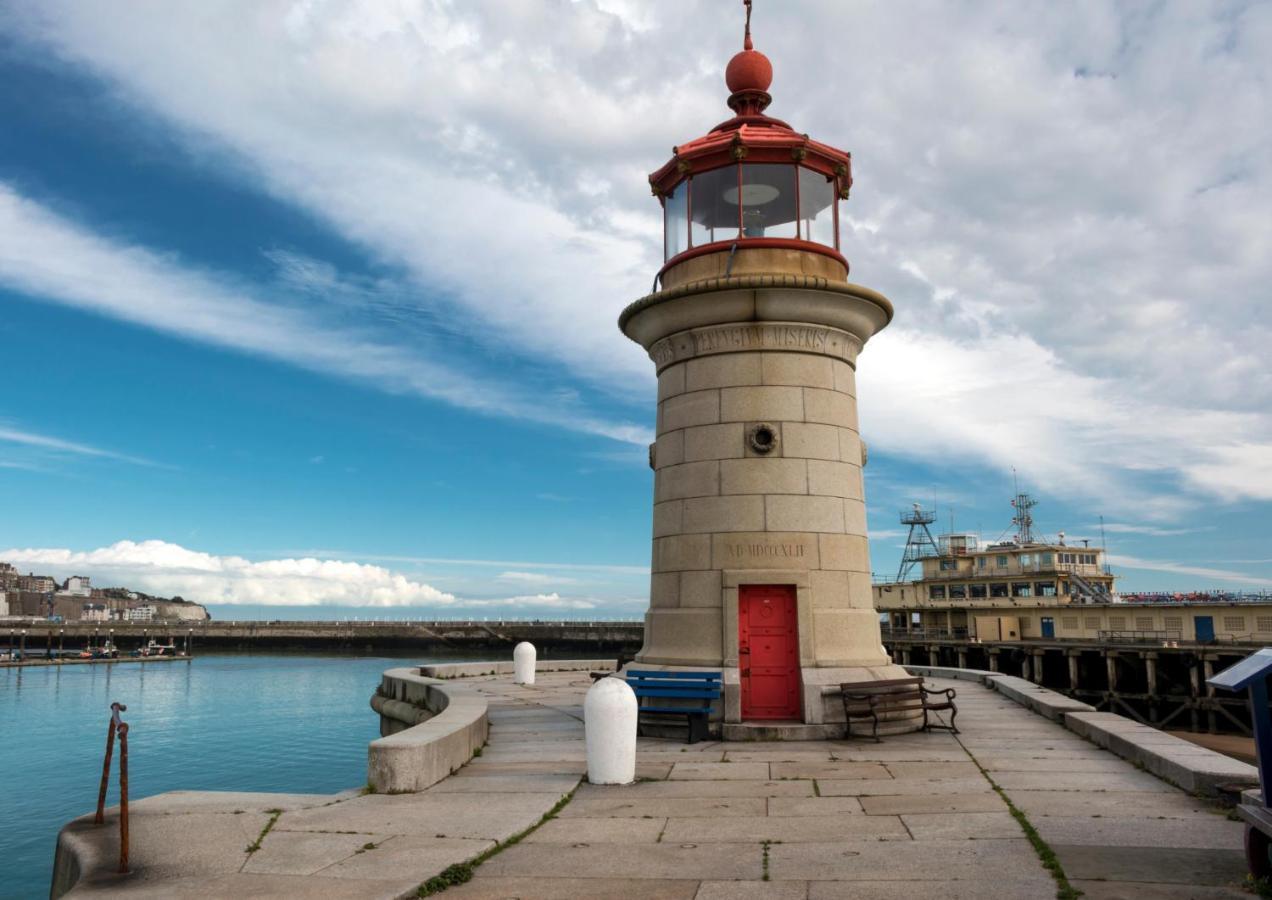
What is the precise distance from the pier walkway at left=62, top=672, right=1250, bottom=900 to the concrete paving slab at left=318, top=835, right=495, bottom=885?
0.09 feet

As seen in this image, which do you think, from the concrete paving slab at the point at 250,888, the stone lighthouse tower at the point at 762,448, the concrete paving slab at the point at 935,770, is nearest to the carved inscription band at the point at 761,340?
the stone lighthouse tower at the point at 762,448

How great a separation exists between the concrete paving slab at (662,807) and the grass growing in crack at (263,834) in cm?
262

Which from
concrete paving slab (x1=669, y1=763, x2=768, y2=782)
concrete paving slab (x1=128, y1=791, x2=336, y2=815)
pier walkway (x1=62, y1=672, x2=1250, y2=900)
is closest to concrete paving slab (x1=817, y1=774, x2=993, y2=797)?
pier walkway (x1=62, y1=672, x2=1250, y2=900)

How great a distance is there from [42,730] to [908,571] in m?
79.6

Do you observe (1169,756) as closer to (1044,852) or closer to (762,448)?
(1044,852)

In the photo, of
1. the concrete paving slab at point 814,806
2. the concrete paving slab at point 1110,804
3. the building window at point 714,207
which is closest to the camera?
the concrete paving slab at point 1110,804

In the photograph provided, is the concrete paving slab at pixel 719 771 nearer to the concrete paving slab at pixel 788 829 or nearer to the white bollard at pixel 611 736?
the white bollard at pixel 611 736

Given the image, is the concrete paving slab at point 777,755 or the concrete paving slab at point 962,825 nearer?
the concrete paving slab at point 962,825

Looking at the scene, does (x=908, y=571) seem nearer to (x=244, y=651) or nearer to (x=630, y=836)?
(x=244, y=651)

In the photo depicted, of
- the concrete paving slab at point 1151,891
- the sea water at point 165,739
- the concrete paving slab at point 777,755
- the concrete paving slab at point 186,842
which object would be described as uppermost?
the concrete paving slab at point 1151,891

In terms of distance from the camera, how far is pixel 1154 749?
10688 mm

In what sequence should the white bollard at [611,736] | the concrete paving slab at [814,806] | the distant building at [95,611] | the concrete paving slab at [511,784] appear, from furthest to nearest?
the distant building at [95,611] < the white bollard at [611,736] < the concrete paving slab at [511,784] < the concrete paving slab at [814,806]

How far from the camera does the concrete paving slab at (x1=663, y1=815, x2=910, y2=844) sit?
25.5ft

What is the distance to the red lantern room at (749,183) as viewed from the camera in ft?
48.7
